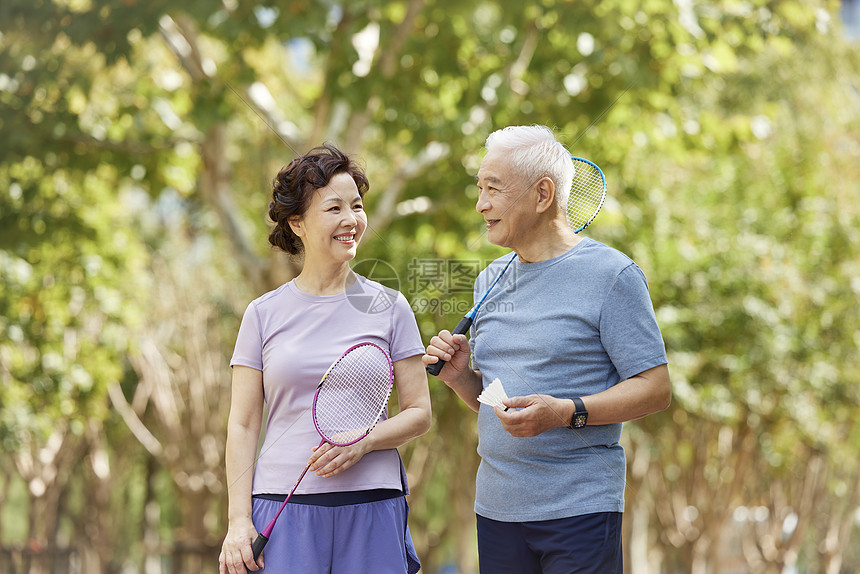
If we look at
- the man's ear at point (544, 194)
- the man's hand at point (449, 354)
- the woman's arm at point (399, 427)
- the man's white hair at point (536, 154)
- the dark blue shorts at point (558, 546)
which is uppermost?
the man's white hair at point (536, 154)

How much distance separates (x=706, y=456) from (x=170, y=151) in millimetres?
8540

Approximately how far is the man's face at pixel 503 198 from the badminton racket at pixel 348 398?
1.80ft

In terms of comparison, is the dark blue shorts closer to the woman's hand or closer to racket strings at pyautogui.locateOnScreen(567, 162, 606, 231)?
the woman's hand

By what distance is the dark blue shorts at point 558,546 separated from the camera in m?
2.58

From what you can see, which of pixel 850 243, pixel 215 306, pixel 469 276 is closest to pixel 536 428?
pixel 469 276

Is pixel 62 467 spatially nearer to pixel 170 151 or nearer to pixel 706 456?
pixel 170 151

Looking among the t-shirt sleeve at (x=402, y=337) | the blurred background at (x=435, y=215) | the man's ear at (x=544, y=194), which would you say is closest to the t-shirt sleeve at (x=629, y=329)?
the man's ear at (x=544, y=194)

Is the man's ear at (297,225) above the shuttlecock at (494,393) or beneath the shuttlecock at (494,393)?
above

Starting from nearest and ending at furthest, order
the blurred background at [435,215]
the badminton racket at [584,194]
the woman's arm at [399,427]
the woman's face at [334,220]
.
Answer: the woman's arm at [399,427]
the woman's face at [334,220]
the badminton racket at [584,194]
the blurred background at [435,215]

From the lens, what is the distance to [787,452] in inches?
476

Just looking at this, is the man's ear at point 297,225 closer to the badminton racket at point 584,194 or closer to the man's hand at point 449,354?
the man's hand at point 449,354

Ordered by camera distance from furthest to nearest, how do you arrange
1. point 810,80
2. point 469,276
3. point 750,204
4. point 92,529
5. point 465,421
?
point 92,529 → point 465,421 → point 810,80 → point 750,204 → point 469,276

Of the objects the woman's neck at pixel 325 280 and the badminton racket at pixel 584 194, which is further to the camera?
the badminton racket at pixel 584 194

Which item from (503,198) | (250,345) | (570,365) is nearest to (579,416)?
(570,365)
